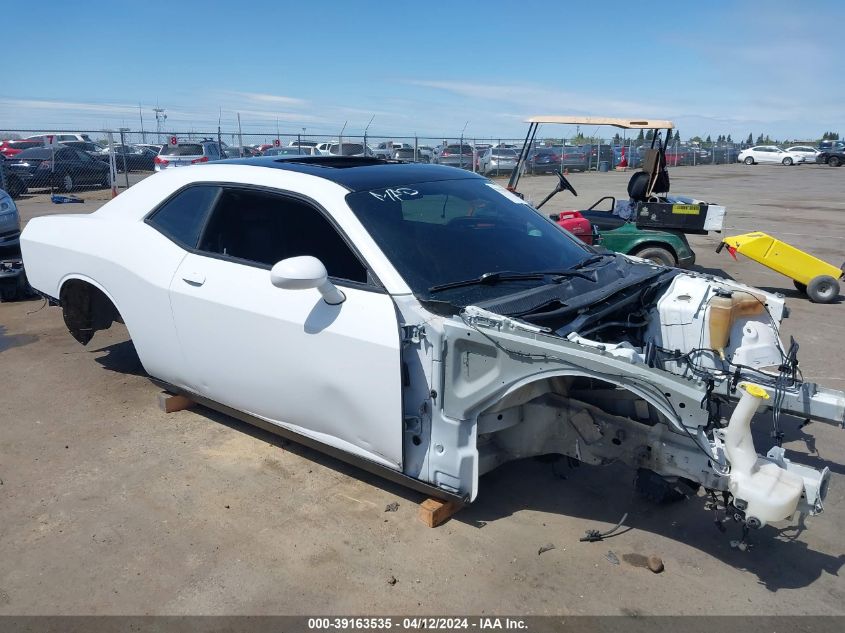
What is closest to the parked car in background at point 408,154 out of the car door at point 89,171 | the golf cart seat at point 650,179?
the car door at point 89,171

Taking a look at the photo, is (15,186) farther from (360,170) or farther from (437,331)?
(437,331)

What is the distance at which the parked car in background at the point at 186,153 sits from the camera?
21.6 m

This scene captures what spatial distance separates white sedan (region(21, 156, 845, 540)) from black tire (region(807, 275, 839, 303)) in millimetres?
4676

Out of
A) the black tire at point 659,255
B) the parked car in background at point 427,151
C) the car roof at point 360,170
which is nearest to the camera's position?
the car roof at point 360,170

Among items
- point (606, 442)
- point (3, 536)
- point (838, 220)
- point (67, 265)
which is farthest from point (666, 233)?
point (838, 220)

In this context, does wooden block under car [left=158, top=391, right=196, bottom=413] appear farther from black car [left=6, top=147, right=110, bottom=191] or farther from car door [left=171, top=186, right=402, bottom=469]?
black car [left=6, top=147, right=110, bottom=191]

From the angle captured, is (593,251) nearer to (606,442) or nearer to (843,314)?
(606,442)

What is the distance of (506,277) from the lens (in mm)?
3506

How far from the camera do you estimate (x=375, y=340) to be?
10.3 ft

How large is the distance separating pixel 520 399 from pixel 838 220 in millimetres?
15371

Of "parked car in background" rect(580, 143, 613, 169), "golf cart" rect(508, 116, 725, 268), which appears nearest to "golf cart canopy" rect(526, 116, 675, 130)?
"golf cart" rect(508, 116, 725, 268)

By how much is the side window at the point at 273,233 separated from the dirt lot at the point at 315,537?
1185mm

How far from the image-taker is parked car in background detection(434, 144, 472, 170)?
28.9m

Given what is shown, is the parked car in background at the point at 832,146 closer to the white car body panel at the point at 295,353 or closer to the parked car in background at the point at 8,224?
the parked car in background at the point at 8,224
